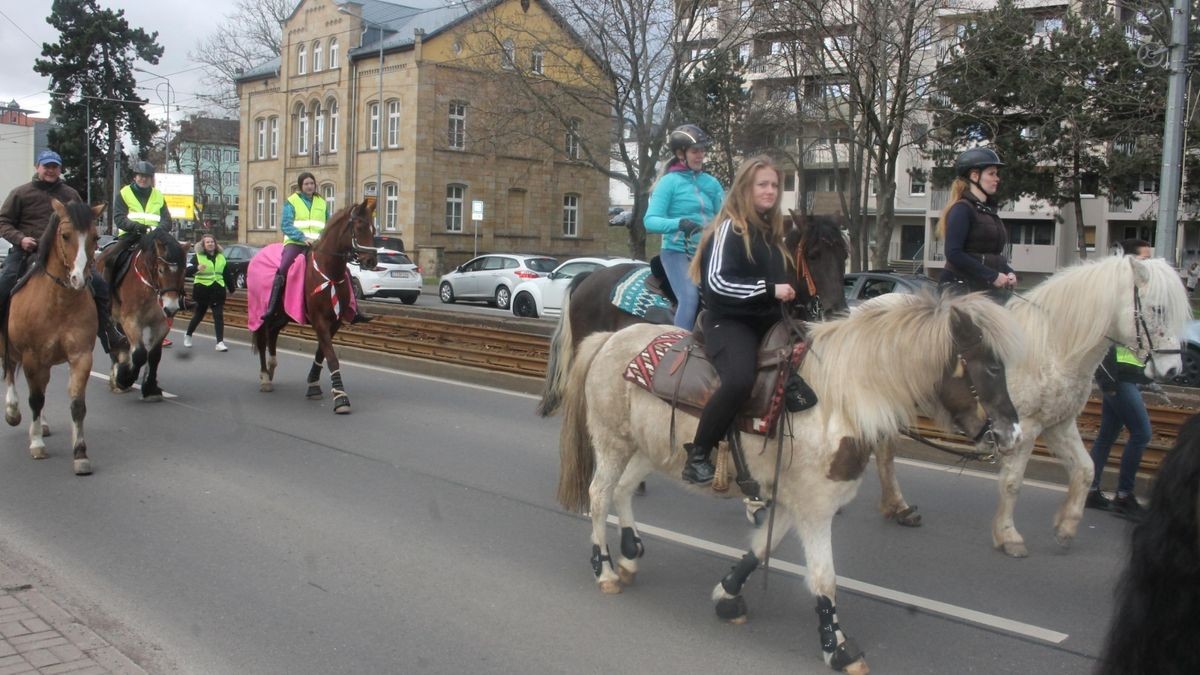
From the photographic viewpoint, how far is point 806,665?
4590 mm

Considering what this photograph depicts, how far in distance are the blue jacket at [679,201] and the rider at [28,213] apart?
5.26 meters

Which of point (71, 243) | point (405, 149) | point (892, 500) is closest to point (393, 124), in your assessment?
point (405, 149)

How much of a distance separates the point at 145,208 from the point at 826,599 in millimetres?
10174

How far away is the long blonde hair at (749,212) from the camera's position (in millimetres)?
4996

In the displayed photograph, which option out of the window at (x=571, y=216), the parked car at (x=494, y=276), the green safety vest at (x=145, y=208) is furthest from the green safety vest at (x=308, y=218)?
the window at (x=571, y=216)

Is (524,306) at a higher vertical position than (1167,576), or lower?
lower

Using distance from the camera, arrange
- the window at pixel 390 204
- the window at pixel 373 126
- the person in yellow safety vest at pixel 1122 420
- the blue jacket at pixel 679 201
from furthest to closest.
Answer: the window at pixel 373 126 < the window at pixel 390 204 < the blue jacket at pixel 679 201 < the person in yellow safety vest at pixel 1122 420

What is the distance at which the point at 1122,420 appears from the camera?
23.4 feet

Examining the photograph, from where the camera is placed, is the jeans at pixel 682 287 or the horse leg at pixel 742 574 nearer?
the horse leg at pixel 742 574

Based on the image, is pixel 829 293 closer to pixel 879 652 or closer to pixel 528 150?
pixel 879 652

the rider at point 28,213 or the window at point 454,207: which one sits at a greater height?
the window at point 454,207

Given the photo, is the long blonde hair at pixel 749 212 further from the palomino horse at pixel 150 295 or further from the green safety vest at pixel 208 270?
the green safety vest at pixel 208 270

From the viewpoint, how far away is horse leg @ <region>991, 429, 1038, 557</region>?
20.3 ft

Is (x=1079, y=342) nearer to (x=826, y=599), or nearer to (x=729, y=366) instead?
(x=729, y=366)
